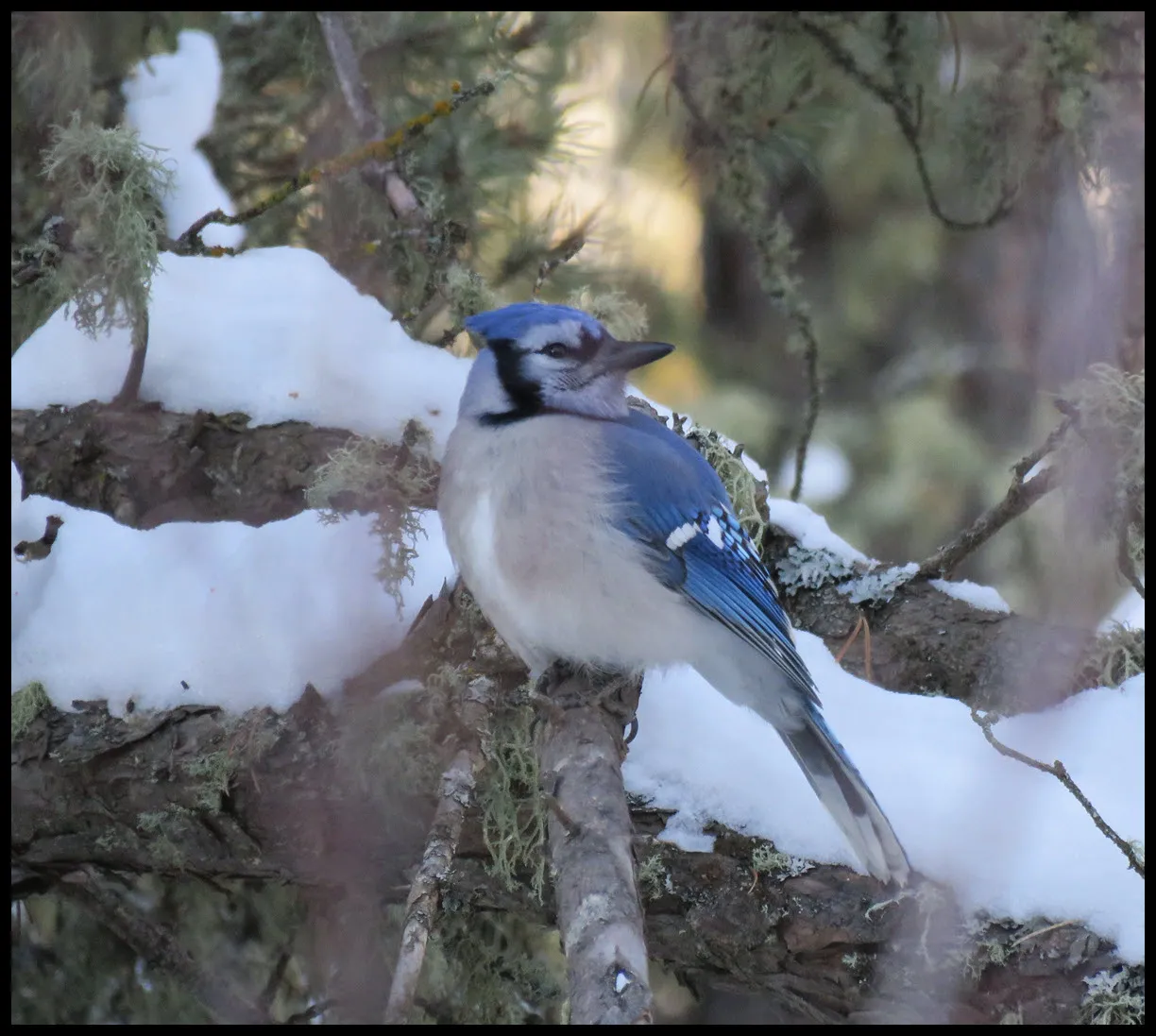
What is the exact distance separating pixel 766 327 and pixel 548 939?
10.4 ft

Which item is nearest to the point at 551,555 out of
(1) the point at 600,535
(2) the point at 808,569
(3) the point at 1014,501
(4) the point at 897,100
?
(1) the point at 600,535

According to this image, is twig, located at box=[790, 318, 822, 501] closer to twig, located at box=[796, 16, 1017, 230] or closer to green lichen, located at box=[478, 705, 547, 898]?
twig, located at box=[796, 16, 1017, 230]

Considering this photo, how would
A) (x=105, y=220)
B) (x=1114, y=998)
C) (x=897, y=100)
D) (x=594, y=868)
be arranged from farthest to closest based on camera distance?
1. (x=897, y=100)
2. (x=105, y=220)
3. (x=1114, y=998)
4. (x=594, y=868)

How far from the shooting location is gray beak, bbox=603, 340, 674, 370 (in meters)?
2.45

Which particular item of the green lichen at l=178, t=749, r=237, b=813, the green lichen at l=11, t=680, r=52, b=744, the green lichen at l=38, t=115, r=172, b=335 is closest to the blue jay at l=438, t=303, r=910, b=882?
the green lichen at l=178, t=749, r=237, b=813

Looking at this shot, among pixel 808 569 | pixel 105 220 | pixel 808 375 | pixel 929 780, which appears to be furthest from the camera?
pixel 808 375

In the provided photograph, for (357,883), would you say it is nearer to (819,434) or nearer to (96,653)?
(96,653)

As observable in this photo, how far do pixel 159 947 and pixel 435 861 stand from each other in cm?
107

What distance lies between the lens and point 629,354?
8.16 feet

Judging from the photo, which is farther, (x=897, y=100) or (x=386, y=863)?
(x=897, y=100)

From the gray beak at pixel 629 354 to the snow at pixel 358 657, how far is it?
0.47 m

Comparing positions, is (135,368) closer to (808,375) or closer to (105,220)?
(105,220)

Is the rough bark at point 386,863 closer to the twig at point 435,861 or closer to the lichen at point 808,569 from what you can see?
the twig at point 435,861

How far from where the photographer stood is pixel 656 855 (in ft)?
6.84
